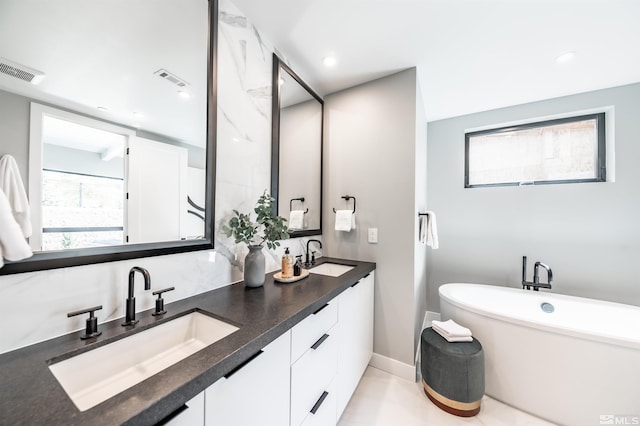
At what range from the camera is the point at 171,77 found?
108 cm

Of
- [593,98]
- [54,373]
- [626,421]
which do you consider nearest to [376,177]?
[54,373]

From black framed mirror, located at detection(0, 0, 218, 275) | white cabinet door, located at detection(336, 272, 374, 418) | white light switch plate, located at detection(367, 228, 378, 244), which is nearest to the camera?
black framed mirror, located at detection(0, 0, 218, 275)

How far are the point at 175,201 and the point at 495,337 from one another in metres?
2.30

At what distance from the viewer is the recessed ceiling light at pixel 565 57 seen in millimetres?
1700

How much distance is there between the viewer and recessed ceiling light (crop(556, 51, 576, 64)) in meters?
1.70

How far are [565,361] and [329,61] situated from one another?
8.94 ft

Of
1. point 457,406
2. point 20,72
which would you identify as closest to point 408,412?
point 457,406

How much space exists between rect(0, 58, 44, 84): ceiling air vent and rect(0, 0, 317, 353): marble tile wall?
24.1 inches

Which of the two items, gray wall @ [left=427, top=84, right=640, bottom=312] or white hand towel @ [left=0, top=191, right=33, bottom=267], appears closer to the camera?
white hand towel @ [left=0, top=191, right=33, bottom=267]

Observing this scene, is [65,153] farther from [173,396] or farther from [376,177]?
[376,177]

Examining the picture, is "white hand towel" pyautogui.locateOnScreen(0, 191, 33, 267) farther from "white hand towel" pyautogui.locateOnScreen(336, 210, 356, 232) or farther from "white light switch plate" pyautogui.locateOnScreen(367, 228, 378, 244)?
"white light switch plate" pyautogui.locateOnScreen(367, 228, 378, 244)

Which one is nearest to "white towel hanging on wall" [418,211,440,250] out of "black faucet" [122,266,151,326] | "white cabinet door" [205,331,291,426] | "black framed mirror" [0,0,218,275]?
"white cabinet door" [205,331,291,426]

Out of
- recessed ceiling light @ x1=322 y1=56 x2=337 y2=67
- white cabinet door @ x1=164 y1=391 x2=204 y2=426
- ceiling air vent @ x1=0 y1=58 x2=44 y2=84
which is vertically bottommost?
white cabinet door @ x1=164 y1=391 x2=204 y2=426

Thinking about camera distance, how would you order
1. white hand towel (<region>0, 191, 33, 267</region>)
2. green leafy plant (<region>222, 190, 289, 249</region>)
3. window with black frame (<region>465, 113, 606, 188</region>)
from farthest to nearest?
window with black frame (<region>465, 113, 606, 188</region>)
green leafy plant (<region>222, 190, 289, 249</region>)
white hand towel (<region>0, 191, 33, 267</region>)
